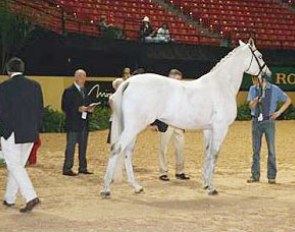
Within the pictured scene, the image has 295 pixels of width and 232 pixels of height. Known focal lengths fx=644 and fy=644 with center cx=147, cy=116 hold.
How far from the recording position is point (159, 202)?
896cm

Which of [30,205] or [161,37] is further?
[161,37]

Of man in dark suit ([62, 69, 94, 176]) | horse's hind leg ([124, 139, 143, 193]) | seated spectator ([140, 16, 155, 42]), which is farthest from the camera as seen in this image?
seated spectator ([140, 16, 155, 42])

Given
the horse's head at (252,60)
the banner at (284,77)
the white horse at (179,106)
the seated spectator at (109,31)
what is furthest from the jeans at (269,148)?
the banner at (284,77)

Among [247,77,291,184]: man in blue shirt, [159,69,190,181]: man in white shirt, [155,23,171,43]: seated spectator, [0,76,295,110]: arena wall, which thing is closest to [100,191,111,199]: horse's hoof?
[159,69,190,181]: man in white shirt

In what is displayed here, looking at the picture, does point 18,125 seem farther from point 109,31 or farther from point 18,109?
point 109,31

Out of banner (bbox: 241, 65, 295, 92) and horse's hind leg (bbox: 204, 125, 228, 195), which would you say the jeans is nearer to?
horse's hind leg (bbox: 204, 125, 228, 195)

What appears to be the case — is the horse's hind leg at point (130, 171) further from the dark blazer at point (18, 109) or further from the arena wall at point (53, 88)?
the arena wall at point (53, 88)

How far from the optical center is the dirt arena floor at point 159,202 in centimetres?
736

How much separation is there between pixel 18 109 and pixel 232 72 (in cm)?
374

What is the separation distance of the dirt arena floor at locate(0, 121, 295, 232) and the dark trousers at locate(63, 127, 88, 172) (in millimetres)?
297

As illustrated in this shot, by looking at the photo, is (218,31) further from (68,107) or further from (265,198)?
(265,198)

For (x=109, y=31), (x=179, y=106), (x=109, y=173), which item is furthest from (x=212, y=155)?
(x=109, y=31)

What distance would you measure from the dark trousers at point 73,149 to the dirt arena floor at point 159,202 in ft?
0.98

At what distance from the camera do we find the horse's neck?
33.2ft
